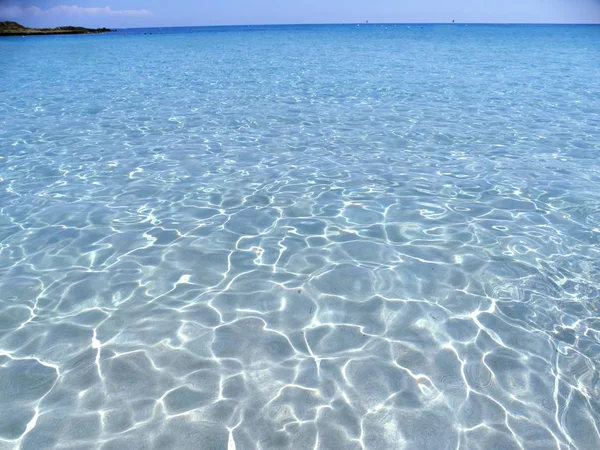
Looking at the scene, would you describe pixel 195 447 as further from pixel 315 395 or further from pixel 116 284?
pixel 116 284

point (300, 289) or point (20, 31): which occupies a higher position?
point (300, 289)

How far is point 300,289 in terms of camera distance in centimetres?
447

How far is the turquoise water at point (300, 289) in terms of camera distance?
10.2 ft

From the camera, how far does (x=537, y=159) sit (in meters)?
8.16

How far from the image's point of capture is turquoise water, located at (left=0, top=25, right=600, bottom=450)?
3.11m

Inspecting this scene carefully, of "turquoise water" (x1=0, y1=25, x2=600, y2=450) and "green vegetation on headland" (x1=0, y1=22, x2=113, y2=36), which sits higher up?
"turquoise water" (x1=0, y1=25, x2=600, y2=450)

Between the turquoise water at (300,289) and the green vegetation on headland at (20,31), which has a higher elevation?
the turquoise water at (300,289)

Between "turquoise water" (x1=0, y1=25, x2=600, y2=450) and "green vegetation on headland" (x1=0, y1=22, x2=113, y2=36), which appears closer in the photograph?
"turquoise water" (x1=0, y1=25, x2=600, y2=450)

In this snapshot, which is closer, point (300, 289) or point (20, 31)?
point (300, 289)

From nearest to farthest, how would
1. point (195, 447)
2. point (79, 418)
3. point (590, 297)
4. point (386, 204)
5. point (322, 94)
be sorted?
point (195, 447) → point (79, 418) → point (590, 297) → point (386, 204) → point (322, 94)

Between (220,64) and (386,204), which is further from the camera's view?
(220,64)

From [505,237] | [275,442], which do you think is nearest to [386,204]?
[505,237]

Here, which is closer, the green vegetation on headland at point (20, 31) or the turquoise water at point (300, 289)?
the turquoise water at point (300, 289)

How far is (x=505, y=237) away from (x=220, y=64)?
70.4 feet
